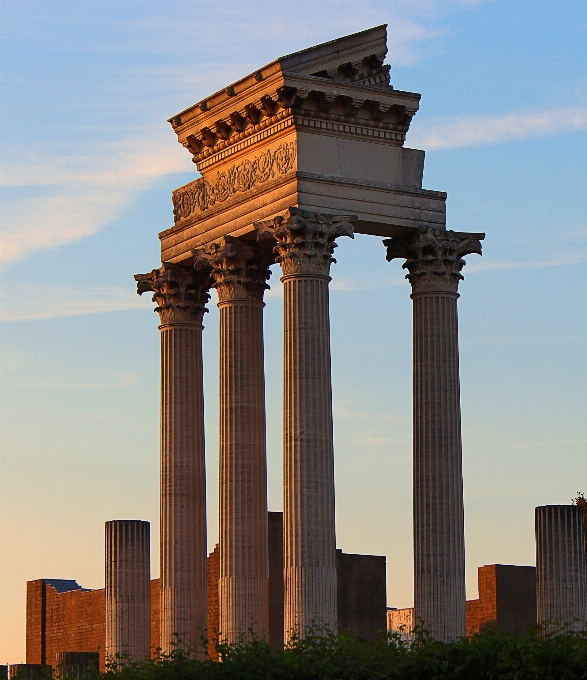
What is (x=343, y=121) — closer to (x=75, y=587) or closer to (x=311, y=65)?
(x=311, y=65)

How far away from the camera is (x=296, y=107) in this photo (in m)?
53.6

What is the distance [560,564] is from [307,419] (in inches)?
324

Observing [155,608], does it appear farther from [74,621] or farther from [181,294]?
[181,294]

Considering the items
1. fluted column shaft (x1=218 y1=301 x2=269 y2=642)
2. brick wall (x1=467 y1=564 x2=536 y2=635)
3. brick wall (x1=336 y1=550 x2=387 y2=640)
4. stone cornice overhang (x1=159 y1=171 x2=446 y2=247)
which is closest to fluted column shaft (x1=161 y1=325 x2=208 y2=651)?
fluted column shaft (x1=218 y1=301 x2=269 y2=642)

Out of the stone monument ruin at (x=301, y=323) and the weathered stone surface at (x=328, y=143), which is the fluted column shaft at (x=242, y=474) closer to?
the stone monument ruin at (x=301, y=323)

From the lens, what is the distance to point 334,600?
51281mm

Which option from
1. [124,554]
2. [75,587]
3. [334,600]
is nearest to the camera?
[334,600]

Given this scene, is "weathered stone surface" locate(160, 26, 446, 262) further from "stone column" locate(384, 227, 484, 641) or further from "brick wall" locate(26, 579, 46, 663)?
"brick wall" locate(26, 579, 46, 663)

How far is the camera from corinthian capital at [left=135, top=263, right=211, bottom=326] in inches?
2317

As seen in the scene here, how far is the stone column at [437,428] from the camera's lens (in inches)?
2073

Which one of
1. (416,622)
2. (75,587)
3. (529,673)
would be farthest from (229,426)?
(75,587)

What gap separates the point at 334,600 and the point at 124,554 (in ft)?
31.7

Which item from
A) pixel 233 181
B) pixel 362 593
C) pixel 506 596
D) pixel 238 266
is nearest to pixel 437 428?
pixel 238 266

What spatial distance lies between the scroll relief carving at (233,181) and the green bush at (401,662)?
1390 centimetres
